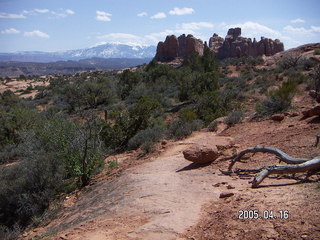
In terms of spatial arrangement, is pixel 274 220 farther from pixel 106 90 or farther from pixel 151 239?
pixel 106 90

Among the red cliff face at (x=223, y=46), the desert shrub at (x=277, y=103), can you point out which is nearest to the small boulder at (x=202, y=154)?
the desert shrub at (x=277, y=103)

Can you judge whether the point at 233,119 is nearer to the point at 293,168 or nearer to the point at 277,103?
the point at 277,103

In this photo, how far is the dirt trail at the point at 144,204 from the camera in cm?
475

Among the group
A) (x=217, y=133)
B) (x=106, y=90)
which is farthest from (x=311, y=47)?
(x=217, y=133)

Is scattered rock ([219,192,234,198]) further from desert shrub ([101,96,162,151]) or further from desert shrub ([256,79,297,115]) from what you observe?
desert shrub ([256,79,297,115])

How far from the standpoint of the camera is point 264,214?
4301mm

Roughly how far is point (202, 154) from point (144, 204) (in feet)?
8.96

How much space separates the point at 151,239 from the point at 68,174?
22.2 feet

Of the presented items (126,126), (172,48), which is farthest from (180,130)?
(172,48)

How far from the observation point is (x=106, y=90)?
27.5 metres

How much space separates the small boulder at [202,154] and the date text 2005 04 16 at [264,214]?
3.46 meters

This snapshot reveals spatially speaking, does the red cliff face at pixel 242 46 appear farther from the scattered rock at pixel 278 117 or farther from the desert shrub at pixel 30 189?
the desert shrub at pixel 30 189

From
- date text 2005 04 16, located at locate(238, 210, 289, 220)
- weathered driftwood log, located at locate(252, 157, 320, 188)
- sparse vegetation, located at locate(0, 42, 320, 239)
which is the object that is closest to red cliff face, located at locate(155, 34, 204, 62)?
sparse vegetation, located at locate(0, 42, 320, 239)

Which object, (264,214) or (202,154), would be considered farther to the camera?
(202,154)
